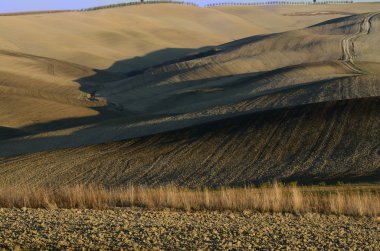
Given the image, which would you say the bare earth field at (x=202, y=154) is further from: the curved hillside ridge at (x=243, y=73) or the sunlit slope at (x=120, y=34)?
the sunlit slope at (x=120, y=34)

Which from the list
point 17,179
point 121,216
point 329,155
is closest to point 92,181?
point 17,179

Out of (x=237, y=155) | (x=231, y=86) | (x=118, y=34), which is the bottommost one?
(x=237, y=155)

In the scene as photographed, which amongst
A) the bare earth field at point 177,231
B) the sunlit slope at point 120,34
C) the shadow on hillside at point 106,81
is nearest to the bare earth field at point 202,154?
the bare earth field at point 177,231

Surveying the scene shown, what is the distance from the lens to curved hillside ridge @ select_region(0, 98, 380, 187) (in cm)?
3111

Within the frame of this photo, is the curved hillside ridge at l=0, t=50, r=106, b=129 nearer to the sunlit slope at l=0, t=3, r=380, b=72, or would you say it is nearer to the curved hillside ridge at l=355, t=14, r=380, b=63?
the sunlit slope at l=0, t=3, r=380, b=72

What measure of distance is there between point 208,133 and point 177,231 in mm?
25549

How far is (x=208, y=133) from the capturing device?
132ft

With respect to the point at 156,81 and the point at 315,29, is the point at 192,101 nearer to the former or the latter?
the point at 156,81

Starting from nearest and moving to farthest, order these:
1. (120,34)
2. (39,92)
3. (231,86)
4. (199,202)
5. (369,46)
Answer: (199,202) < (231,86) < (39,92) < (369,46) < (120,34)

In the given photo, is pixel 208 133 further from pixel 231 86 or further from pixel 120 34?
pixel 120 34

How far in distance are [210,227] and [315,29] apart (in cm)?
10698

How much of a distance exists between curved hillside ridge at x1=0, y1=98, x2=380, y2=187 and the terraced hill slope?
0.17ft

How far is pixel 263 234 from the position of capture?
1480 cm

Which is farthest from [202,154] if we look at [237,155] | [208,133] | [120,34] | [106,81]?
[120,34]
